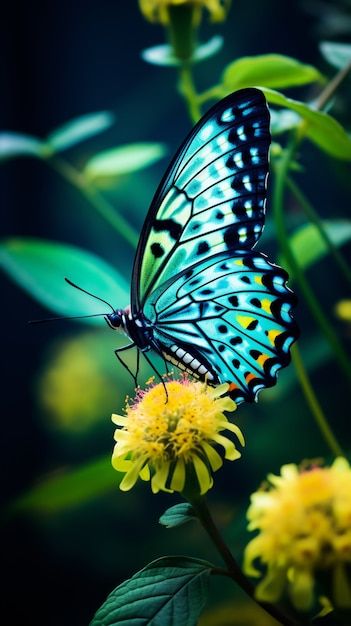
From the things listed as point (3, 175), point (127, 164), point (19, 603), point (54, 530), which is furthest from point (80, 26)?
point (19, 603)

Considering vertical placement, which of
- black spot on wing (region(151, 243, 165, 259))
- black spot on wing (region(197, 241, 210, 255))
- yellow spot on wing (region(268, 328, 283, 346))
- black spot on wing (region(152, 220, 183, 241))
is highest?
black spot on wing (region(152, 220, 183, 241))

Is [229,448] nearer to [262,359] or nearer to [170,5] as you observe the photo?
[262,359]

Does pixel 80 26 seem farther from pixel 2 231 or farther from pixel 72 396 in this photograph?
pixel 72 396

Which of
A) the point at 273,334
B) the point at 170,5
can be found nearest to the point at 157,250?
the point at 273,334

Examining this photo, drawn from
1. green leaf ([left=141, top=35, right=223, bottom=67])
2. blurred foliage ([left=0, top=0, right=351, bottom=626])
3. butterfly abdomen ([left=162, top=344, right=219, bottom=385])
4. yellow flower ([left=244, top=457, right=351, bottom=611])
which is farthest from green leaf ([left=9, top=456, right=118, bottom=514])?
green leaf ([left=141, top=35, right=223, bottom=67])

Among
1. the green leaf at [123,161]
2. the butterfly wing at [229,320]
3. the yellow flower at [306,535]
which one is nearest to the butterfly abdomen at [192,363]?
the butterfly wing at [229,320]

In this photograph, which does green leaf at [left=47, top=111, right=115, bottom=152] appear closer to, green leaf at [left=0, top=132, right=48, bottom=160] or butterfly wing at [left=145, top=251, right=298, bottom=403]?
green leaf at [left=0, top=132, right=48, bottom=160]

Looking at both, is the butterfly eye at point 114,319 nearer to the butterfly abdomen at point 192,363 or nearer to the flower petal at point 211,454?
the butterfly abdomen at point 192,363
